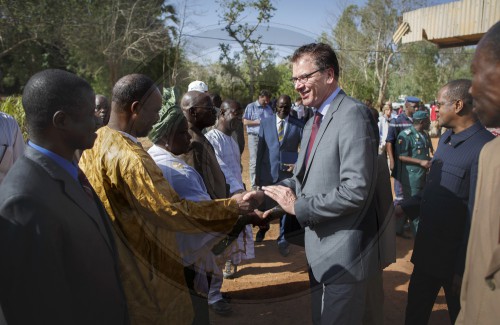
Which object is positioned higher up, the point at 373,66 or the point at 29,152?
the point at 373,66

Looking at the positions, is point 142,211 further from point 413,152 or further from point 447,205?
point 413,152

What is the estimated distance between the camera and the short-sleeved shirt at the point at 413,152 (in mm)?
5474

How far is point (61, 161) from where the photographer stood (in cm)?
154

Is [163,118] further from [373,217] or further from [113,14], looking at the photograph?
[113,14]

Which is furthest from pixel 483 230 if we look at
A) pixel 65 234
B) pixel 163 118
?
pixel 163 118

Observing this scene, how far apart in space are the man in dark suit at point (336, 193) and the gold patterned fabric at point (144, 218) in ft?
1.87

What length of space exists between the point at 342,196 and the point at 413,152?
3897mm

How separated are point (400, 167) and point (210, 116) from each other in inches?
142

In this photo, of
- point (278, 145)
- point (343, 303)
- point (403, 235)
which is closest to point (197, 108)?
point (343, 303)

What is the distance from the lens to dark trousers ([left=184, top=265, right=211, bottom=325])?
246 centimetres

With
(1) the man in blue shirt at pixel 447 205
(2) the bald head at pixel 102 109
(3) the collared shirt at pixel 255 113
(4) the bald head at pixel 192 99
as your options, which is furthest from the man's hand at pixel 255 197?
(3) the collared shirt at pixel 255 113

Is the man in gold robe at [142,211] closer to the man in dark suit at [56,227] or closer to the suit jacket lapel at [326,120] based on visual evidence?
the man in dark suit at [56,227]

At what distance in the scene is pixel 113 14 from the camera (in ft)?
57.1

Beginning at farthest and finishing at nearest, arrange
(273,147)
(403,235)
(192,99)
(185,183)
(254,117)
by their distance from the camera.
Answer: (254,117) → (403,235) → (273,147) → (192,99) → (185,183)
